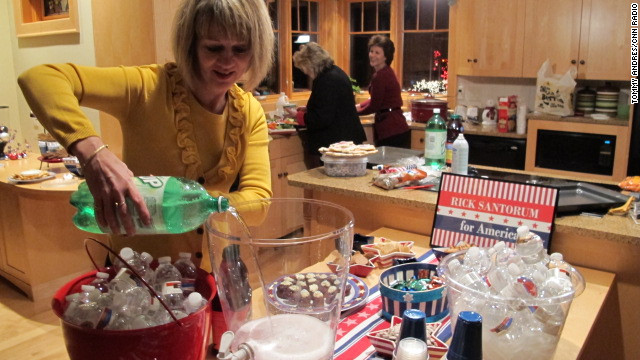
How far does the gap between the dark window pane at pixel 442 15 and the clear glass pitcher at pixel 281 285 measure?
4838mm

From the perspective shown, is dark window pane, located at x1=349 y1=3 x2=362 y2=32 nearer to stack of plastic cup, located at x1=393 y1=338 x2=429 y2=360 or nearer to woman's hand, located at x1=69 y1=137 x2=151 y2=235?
woman's hand, located at x1=69 y1=137 x2=151 y2=235

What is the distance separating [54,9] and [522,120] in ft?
11.3

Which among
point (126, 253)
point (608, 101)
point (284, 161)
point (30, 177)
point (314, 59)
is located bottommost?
point (284, 161)

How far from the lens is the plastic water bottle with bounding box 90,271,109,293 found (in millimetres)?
961

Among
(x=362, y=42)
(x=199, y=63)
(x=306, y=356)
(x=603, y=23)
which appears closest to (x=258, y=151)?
(x=199, y=63)

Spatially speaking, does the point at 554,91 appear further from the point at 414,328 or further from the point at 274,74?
the point at 414,328

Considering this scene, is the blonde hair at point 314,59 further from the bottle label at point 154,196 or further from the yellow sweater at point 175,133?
the bottle label at point 154,196

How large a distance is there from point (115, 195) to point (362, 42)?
5325 mm

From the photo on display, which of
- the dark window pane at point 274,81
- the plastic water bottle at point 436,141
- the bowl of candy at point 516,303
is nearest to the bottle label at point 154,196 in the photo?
the bowl of candy at point 516,303

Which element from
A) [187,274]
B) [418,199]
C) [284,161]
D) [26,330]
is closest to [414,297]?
[187,274]

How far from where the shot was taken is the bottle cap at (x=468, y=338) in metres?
0.81

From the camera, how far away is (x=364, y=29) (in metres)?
5.87

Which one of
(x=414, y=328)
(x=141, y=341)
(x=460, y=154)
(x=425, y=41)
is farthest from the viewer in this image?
(x=425, y=41)

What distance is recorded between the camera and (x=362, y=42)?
595cm
